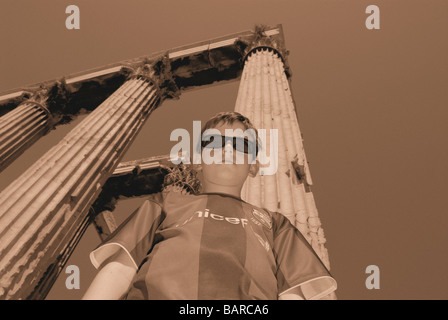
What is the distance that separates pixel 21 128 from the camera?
11234mm

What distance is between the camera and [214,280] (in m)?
1.70

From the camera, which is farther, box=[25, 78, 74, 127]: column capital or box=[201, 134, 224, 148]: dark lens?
box=[25, 78, 74, 127]: column capital

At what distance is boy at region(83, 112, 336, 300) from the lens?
1.71 metres

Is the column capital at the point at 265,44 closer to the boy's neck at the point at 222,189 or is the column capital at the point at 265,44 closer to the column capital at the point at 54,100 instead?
the column capital at the point at 54,100

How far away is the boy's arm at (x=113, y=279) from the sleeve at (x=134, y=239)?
0.04 meters

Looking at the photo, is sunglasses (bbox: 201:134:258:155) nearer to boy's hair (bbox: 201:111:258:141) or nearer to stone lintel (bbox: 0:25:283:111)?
boy's hair (bbox: 201:111:258:141)

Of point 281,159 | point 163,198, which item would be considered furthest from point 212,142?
point 281,159

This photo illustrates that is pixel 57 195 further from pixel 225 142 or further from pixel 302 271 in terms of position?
pixel 302 271

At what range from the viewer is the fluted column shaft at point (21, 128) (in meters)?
10.3

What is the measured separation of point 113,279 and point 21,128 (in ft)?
37.6

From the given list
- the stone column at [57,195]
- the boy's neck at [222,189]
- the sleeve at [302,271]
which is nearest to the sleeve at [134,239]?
the boy's neck at [222,189]

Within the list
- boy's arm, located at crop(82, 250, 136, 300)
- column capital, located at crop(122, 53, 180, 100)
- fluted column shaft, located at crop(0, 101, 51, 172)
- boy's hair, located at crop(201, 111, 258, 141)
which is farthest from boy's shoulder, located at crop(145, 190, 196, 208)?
column capital, located at crop(122, 53, 180, 100)
